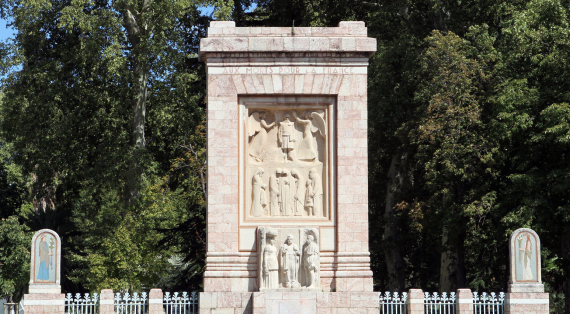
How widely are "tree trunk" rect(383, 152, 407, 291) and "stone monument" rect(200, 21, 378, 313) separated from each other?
13.7 metres

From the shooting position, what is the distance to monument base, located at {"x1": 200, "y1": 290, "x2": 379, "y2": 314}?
56.1ft

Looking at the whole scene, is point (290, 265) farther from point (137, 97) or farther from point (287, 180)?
point (137, 97)

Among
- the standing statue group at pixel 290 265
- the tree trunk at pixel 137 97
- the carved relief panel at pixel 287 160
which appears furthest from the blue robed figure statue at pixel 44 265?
the tree trunk at pixel 137 97

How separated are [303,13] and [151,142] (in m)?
8.12

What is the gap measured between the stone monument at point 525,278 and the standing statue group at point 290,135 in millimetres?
5113

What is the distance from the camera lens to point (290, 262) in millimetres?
17578

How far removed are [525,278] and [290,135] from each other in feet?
20.6

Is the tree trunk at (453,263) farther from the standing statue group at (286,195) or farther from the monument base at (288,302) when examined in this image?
the monument base at (288,302)

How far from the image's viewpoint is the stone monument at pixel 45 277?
17.7m

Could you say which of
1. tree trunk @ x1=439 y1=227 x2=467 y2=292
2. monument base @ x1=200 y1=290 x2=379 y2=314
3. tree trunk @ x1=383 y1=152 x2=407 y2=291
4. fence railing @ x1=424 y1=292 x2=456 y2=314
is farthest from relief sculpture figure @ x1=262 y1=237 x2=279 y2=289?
tree trunk @ x1=383 y1=152 x2=407 y2=291

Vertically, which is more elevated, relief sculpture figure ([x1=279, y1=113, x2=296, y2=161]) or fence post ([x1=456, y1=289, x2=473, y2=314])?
relief sculpture figure ([x1=279, y1=113, x2=296, y2=161])

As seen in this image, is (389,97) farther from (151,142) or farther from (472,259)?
(151,142)

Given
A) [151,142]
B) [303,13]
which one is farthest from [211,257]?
[303,13]

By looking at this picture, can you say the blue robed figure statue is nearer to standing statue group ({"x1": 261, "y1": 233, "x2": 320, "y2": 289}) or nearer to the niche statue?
standing statue group ({"x1": 261, "y1": 233, "x2": 320, "y2": 289})
